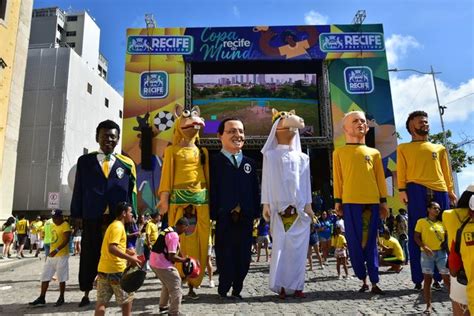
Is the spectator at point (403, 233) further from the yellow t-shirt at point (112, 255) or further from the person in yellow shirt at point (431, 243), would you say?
the yellow t-shirt at point (112, 255)

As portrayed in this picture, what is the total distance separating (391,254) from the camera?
811 centimetres

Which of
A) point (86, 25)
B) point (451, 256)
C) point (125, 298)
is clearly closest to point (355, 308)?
point (451, 256)

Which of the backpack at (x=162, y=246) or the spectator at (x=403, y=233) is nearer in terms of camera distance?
the backpack at (x=162, y=246)

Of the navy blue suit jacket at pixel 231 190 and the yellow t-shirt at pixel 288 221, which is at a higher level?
the navy blue suit jacket at pixel 231 190

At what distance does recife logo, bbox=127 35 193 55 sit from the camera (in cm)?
1742

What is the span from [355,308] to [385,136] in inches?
550

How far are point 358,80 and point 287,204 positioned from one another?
13.7 metres

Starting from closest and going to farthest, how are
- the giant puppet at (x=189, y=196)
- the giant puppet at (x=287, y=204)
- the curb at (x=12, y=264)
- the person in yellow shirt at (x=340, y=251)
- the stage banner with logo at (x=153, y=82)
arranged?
the giant puppet at (x=287, y=204), the giant puppet at (x=189, y=196), the person in yellow shirt at (x=340, y=251), the curb at (x=12, y=264), the stage banner with logo at (x=153, y=82)

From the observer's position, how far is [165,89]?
56.9 feet

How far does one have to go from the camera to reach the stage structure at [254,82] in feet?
56.2

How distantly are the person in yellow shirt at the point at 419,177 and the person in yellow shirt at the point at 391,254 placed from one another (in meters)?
2.70

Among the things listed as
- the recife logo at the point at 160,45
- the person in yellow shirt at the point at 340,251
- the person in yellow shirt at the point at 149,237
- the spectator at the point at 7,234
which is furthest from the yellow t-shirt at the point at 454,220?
the recife logo at the point at 160,45

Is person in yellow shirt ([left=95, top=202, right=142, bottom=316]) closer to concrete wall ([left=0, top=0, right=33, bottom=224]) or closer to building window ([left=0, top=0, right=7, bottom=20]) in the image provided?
concrete wall ([left=0, top=0, right=33, bottom=224])

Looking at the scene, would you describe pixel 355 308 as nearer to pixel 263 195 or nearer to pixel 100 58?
pixel 263 195
